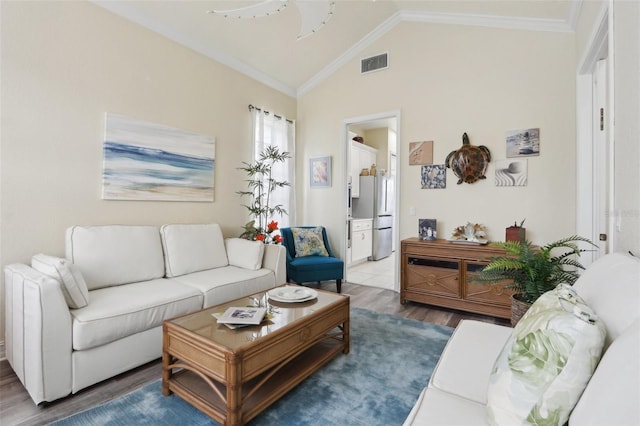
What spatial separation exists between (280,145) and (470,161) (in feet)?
8.14

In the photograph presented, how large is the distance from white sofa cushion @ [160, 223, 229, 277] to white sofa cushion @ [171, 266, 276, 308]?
8 cm

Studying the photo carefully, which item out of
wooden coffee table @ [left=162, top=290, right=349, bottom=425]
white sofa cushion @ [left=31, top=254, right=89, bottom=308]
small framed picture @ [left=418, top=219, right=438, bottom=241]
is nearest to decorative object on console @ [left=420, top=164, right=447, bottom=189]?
small framed picture @ [left=418, top=219, right=438, bottom=241]

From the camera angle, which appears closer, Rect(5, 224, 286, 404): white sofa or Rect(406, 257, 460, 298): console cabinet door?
Rect(5, 224, 286, 404): white sofa

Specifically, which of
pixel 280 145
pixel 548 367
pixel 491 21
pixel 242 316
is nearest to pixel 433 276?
pixel 242 316

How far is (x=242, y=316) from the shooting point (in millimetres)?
1741

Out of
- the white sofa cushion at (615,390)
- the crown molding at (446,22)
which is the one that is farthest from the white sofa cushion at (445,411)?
the crown molding at (446,22)

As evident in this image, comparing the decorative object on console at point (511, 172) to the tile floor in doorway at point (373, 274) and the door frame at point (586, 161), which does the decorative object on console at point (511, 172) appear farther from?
the tile floor in doorway at point (373, 274)

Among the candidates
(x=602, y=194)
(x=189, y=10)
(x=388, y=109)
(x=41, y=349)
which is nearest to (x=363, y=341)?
(x=41, y=349)

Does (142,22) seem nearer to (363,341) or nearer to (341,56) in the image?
(341,56)

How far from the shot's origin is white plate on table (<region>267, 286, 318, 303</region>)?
2.10 meters

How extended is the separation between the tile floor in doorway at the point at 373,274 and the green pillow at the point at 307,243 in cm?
84

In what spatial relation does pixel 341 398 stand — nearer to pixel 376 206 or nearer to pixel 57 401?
pixel 57 401

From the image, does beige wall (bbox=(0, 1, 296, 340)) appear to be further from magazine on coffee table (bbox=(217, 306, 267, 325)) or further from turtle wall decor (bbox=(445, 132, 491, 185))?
turtle wall decor (bbox=(445, 132, 491, 185))

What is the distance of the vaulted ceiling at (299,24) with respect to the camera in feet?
9.49
